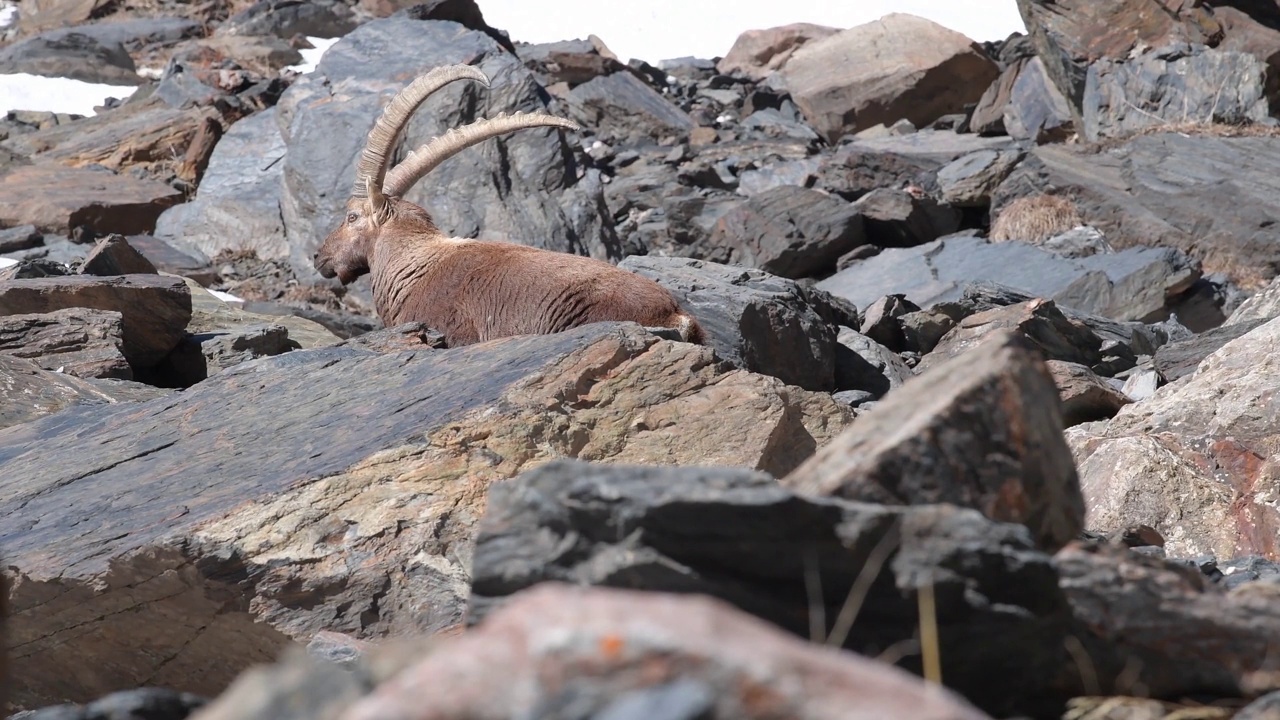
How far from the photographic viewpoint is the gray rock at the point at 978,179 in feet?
58.2

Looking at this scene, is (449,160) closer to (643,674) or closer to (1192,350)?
(1192,350)

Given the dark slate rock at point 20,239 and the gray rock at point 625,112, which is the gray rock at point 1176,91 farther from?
the dark slate rock at point 20,239

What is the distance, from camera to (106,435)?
636 cm

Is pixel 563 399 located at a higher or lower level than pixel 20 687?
higher

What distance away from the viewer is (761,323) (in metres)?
9.51

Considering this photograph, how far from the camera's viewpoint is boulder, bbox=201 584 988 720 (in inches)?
65.6

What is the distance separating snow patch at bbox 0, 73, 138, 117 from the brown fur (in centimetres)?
1776

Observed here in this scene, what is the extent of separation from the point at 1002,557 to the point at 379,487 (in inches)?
120

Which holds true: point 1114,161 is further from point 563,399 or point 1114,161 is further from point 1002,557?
point 1002,557

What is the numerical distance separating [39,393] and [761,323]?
15.0 feet

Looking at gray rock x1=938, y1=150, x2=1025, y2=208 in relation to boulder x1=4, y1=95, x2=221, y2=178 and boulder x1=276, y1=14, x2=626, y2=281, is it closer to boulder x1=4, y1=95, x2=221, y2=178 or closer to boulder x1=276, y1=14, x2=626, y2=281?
boulder x1=276, y1=14, x2=626, y2=281

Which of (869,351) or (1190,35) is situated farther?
(1190,35)

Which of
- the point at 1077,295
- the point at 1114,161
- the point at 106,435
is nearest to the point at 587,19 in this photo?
the point at 1114,161

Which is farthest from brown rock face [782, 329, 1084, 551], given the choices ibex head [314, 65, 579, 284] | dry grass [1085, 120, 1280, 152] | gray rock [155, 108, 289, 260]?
dry grass [1085, 120, 1280, 152]
